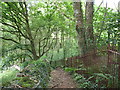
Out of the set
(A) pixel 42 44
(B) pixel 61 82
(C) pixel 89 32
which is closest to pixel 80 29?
(C) pixel 89 32

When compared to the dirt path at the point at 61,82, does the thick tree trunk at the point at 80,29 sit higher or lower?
higher

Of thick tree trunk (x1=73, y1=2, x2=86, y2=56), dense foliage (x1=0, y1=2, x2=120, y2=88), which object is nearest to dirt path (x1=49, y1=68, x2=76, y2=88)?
dense foliage (x1=0, y1=2, x2=120, y2=88)

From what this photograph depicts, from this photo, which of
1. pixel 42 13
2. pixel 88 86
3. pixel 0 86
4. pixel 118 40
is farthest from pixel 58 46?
pixel 0 86

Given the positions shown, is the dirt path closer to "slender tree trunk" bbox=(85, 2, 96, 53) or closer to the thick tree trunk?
the thick tree trunk

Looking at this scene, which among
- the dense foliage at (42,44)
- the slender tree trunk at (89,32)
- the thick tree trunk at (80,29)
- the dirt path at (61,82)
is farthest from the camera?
the thick tree trunk at (80,29)

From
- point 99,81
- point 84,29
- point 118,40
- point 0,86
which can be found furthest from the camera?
point 84,29

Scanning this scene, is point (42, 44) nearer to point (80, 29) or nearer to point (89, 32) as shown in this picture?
point (80, 29)

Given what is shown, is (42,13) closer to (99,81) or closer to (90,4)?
(90,4)

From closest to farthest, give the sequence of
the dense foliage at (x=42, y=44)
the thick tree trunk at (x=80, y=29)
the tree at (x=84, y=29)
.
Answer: the dense foliage at (x=42, y=44) → the tree at (x=84, y=29) → the thick tree trunk at (x=80, y=29)

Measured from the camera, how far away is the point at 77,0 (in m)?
5.28

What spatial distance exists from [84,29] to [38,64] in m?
3.33

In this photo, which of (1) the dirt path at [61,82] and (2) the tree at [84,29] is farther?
(2) the tree at [84,29]

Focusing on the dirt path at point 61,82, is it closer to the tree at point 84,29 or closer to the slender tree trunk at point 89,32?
the tree at point 84,29

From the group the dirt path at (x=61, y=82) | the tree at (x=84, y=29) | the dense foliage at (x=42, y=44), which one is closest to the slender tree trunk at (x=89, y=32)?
the tree at (x=84, y=29)
